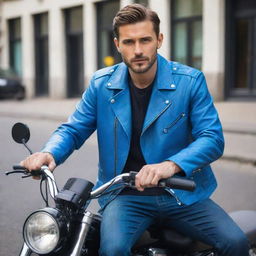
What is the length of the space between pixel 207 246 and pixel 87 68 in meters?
19.9

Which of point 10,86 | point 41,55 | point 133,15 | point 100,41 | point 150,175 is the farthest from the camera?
point 41,55

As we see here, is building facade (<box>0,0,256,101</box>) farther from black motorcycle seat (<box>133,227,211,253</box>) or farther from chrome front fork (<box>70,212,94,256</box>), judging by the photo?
chrome front fork (<box>70,212,94,256</box>)

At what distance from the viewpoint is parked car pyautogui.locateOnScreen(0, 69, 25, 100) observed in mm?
23188

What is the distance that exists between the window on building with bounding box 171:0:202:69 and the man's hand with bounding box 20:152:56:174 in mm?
16238

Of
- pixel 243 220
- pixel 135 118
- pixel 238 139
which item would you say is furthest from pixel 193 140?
pixel 238 139

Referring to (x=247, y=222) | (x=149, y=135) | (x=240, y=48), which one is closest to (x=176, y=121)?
(x=149, y=135)

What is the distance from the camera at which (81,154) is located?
928cm

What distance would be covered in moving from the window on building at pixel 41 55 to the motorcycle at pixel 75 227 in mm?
23743

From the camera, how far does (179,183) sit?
7.84 ft

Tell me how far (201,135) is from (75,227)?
34.0 inches

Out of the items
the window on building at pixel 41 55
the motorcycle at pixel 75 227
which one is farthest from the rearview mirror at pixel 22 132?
the window on building at pixel 41 55

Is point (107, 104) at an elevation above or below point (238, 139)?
above

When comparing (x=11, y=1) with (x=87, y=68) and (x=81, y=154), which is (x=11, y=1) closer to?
(x=87, y=68)

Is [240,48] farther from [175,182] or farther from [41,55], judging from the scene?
[175,182]
